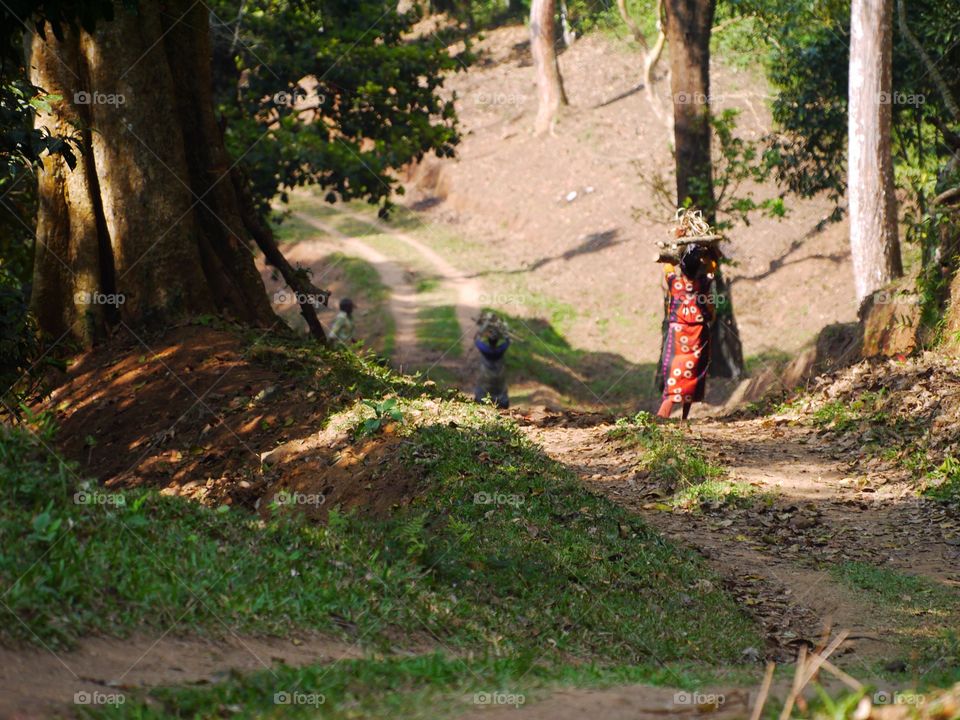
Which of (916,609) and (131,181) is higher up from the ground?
(131,181)

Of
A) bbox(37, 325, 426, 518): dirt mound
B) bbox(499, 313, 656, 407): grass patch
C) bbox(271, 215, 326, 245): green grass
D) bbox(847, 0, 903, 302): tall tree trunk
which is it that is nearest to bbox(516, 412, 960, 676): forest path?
bbox(37, 325, 426, 518): dirt mound

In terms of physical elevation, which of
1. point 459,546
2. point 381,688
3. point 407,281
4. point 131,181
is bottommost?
point 459,546

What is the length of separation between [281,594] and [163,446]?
457 centimetres

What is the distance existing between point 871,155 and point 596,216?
64.3ft

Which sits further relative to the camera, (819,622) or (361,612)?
(819,622)

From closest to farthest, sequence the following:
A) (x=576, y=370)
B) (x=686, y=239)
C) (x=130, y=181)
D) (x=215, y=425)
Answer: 1. (x=215, y=425)
2. (x=130, y=181)
3. (x=686, y=239)
4. (x=576, y=370)

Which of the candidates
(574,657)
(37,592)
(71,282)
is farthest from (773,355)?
(37,592)

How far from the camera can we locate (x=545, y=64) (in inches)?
1510

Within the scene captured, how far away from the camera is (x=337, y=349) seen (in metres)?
11.8

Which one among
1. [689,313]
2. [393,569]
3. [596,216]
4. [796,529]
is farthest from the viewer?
[596,216]

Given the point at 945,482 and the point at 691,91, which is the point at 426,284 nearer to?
the point at 691,91

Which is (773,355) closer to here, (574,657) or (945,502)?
(945,502)

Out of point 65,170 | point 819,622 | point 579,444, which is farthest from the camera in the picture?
point 579,444

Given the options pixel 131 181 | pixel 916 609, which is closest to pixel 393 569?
pixel 916 609
